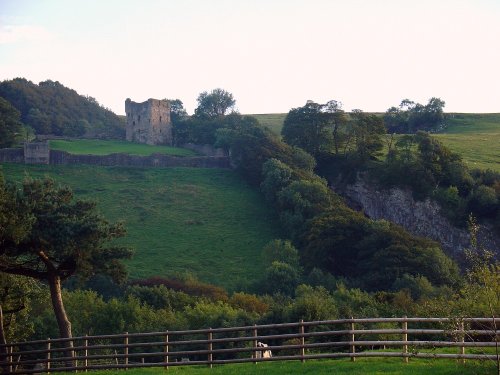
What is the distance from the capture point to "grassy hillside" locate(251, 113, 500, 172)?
92.3 m

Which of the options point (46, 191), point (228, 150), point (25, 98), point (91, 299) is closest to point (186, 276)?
point (91, 299)

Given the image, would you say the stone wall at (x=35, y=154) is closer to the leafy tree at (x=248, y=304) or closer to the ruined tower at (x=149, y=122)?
the ruined tower at (x=149, y=122)

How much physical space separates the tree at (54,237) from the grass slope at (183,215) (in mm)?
33094

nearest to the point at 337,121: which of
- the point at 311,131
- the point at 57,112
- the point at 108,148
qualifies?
the point at 311,131

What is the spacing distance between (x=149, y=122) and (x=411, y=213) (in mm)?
49894

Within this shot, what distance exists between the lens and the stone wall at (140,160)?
320 feet

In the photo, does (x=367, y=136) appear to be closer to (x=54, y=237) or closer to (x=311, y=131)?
(x=311, y=131)

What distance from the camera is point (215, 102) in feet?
426

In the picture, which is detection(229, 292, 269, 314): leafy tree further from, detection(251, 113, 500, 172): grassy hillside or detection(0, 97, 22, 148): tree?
detection(0, 97, 22, 148): tree

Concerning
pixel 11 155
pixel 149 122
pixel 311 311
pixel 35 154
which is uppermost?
pixel 149 122

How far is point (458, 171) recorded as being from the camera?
269 ft

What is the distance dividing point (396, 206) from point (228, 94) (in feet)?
177

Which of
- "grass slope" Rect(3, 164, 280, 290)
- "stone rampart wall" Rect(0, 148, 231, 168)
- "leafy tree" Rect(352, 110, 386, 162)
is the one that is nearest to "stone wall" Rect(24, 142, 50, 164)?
"stone rampart wall" Rect(0, 148, 231, 168)

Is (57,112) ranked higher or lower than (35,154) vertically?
higher
